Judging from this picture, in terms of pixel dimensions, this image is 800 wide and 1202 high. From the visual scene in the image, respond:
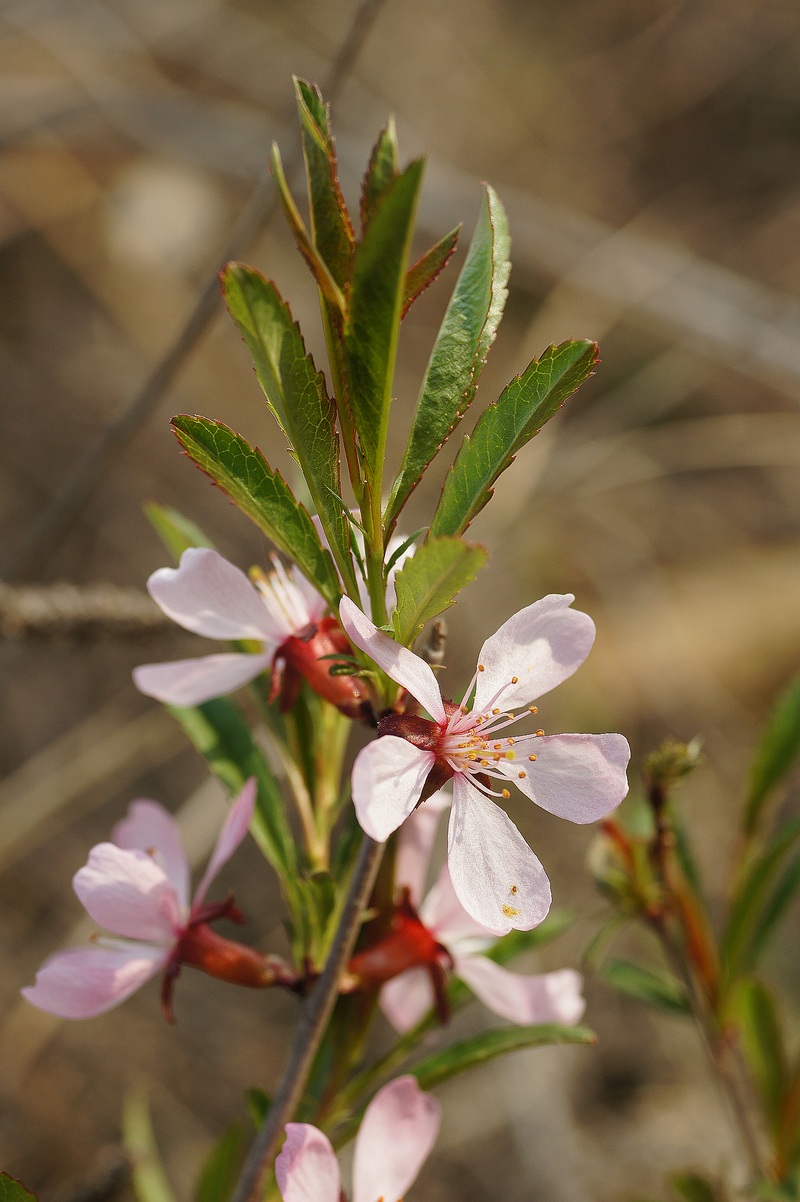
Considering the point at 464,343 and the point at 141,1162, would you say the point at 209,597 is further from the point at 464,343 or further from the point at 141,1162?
the point at 141,1162

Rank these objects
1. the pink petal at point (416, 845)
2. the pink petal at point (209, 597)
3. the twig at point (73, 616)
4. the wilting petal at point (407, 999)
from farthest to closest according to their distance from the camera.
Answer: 1. the twig at point (73, 616)
2. the wilting petal at point (407, 999)
3. the pink petal at point (416, 845)
4. the pink petal at point (209, 597)

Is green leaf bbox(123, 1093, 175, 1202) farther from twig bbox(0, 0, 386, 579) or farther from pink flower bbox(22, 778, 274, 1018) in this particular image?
twig bbox(0, 0, 386, 579)

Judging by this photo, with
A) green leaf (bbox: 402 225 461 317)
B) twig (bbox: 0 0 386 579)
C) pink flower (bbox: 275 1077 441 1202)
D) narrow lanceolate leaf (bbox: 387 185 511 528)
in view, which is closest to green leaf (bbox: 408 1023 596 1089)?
pink flower (bbox: 275 1077 441 1202)

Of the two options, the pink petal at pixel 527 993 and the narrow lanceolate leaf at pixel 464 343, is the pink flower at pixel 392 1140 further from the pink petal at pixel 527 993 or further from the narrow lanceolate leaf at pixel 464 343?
the narrow lanceolate leaf at pixel 464 343

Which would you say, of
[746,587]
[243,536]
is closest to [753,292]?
[746,587]

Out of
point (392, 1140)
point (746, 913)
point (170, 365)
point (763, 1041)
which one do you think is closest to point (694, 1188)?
point (763, 1041)

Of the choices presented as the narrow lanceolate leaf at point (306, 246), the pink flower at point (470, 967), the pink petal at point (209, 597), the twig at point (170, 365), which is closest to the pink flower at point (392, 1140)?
the pink flower at point (470, 967)

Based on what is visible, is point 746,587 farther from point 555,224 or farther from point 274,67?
point 274,67
